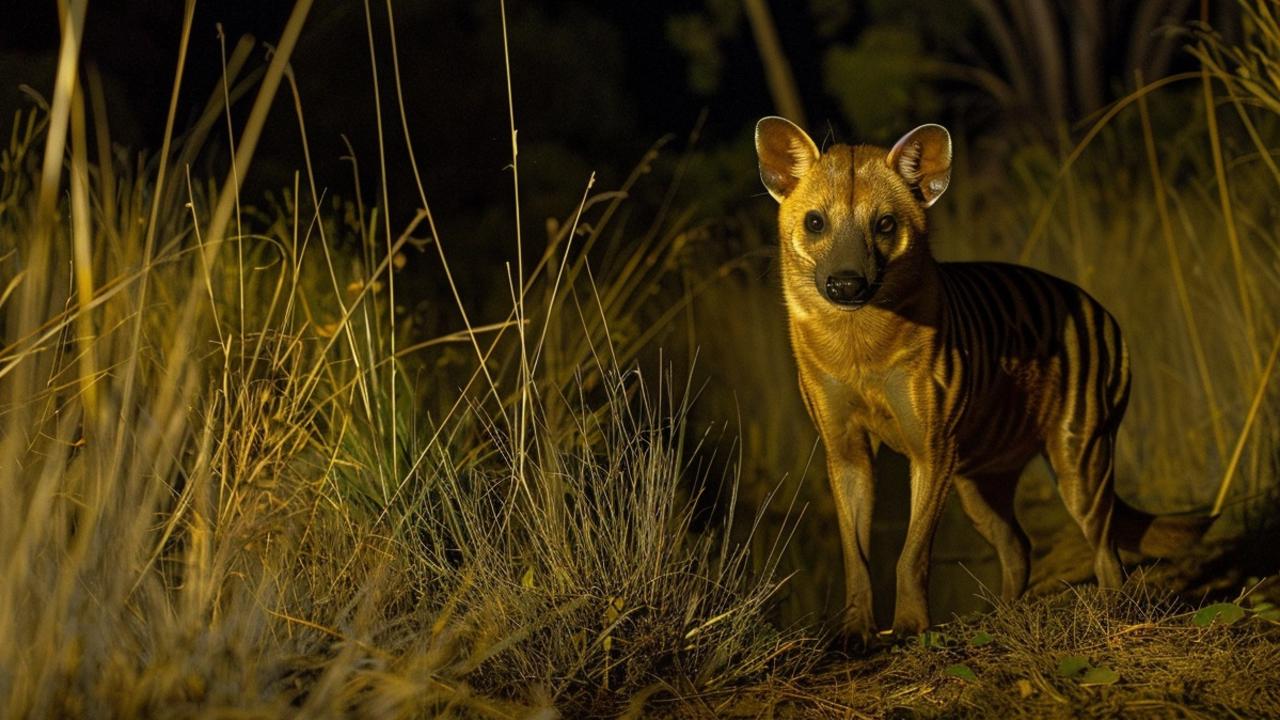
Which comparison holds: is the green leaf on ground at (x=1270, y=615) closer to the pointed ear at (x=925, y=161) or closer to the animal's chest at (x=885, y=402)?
the animal's chest at (x=885, y=402)

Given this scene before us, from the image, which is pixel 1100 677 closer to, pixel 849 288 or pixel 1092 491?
pixel 849 288

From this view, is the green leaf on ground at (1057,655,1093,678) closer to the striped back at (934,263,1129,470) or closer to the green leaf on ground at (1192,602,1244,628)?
the green leaf on ground at (1192,602,1244,628)

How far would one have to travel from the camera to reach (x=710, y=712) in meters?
4.41

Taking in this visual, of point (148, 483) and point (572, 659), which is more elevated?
point (148, 483)

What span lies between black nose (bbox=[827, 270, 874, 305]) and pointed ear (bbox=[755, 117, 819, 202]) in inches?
17.9

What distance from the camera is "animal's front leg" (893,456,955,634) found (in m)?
5.36

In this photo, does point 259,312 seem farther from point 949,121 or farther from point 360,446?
point 949,121

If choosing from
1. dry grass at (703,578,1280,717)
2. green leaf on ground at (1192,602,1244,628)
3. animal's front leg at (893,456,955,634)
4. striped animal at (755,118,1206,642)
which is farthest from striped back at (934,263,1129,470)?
green leaf on ground at (1192,602,1244,628)

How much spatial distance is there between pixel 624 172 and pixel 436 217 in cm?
276

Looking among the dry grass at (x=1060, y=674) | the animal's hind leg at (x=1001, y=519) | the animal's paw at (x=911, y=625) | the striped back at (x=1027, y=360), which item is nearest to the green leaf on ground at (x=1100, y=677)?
the dry grass at (x=1060, y=674)

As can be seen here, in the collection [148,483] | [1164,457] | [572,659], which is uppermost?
[148,483]

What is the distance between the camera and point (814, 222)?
5.36m

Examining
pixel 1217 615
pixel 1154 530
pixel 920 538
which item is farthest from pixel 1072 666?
pixel 1154 530

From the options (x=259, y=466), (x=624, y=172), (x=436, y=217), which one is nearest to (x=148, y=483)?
(x=259, y=466)
